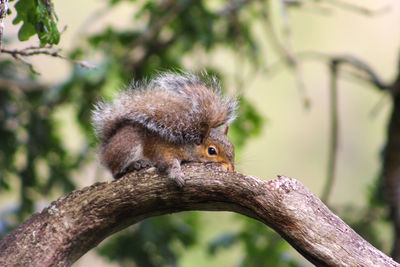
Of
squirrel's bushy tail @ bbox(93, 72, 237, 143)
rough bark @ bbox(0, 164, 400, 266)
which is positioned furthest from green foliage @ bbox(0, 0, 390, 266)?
rough bark @ bbox(0, 164, 400, 266)

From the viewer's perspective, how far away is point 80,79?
3389mm

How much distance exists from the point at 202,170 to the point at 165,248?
1.72m

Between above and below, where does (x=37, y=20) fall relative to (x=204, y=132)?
below

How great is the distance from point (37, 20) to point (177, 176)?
2.30 feet

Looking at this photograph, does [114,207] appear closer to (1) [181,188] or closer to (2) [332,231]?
(1) [181,188]

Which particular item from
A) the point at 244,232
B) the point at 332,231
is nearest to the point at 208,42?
the point at 244,232

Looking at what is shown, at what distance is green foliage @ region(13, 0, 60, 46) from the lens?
175 centimetres

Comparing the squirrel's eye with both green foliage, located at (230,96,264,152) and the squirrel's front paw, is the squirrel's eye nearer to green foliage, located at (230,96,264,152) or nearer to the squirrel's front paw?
the squirrel's front paw

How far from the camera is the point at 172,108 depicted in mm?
2377

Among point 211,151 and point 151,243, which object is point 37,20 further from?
point 151,243

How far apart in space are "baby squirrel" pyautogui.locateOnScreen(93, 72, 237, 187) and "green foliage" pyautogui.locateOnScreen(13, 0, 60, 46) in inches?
26.2

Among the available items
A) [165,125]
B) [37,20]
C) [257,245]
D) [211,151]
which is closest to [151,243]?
[257,245]

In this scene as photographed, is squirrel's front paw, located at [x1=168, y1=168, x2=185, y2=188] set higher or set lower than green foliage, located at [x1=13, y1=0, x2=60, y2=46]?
lower

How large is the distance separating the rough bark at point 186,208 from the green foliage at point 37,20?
58cm
